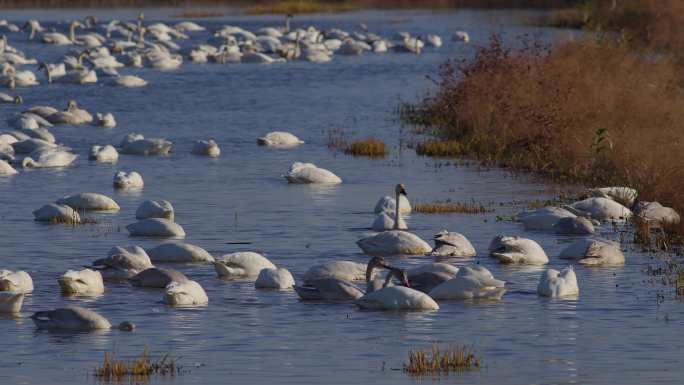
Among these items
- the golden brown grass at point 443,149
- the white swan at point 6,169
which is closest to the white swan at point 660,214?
the golden brown grass at point 443,149

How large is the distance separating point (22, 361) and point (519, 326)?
4078 millimetres

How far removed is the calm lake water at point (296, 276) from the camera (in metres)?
11.5

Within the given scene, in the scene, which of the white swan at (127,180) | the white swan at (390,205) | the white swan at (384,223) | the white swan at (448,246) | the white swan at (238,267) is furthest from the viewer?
the white swan at (127,180)

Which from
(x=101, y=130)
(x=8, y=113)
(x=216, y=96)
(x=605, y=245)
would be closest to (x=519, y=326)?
(x=605, y=245)

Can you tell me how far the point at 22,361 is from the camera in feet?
37.7

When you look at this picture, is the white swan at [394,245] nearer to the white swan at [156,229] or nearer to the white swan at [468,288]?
the white swan at [156,229]

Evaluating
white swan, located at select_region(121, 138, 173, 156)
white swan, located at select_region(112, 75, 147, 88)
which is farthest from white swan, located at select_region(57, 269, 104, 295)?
white swan, located at select_region(112, 75, 147, 88)

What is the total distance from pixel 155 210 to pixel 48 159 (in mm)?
6948

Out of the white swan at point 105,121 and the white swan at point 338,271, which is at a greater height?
the white swan at point 338,271

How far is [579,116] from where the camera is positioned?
24469 mm

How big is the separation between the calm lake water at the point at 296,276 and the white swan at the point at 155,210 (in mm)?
266

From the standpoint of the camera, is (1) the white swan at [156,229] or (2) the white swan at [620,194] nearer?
(1) the white swan at [156,229]

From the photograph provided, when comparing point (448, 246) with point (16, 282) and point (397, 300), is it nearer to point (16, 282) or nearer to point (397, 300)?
point (397, 300)

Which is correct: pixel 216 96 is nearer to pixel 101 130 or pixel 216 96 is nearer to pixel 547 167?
pixel 101 130
